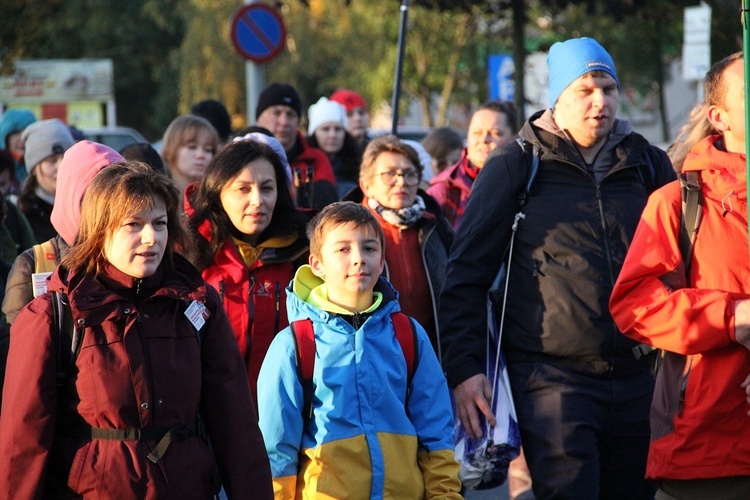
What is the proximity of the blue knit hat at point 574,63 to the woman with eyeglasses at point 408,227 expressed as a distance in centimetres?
130

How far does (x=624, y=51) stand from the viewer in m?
26.1

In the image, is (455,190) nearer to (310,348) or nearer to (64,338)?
(310,348)

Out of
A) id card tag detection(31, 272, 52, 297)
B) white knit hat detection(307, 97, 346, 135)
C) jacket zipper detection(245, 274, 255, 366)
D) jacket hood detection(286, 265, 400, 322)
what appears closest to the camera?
jacket hood detection(286, 265, 400, 322)

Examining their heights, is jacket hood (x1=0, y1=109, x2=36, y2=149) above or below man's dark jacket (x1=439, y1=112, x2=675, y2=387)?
above

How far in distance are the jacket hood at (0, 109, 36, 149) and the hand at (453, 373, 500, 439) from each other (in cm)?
716

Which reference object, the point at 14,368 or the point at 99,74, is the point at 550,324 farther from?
the point at 99,74

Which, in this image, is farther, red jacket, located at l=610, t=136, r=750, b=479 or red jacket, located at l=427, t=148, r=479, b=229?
red jacket, located at l=427, t=148, r=479, b=229

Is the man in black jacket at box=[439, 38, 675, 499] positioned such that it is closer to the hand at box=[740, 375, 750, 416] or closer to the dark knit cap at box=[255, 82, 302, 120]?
the hand at box=[740, 375, 750, 416]

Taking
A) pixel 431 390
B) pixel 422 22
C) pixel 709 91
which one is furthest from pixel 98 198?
pixel 422 22

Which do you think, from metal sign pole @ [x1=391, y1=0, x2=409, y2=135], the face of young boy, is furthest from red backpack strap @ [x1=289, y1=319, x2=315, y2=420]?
metal sign pole @ [x1=391, y1=0, x2=409, y2=135]

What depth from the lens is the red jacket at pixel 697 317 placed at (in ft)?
14.1

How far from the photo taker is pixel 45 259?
509 centimetres

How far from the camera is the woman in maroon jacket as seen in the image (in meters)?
Result: 3.97

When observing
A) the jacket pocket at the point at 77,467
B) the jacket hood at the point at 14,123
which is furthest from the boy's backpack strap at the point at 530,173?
the jacket hood at the point at 14,123
